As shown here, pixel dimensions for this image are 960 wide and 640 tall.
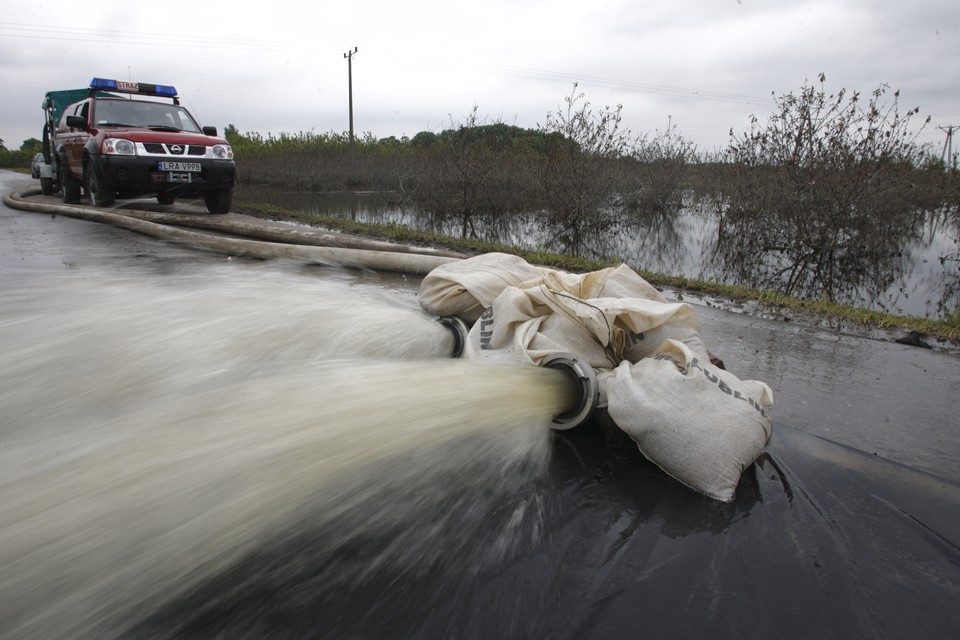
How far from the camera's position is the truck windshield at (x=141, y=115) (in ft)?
30.1

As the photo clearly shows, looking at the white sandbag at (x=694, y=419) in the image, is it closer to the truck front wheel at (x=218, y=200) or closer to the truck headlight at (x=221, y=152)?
the truck headlight at (x=221, y=152)

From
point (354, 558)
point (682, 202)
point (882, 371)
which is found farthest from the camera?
point (682, 202)

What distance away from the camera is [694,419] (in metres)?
2.26

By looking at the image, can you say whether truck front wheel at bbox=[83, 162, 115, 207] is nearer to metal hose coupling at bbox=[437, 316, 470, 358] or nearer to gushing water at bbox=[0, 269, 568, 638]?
gushing water at bbox=[0, 269, 568, 638]

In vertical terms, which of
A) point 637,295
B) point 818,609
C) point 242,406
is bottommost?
point 818,609

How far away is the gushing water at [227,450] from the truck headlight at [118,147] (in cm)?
621

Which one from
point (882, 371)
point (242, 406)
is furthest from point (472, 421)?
point (882, 371)

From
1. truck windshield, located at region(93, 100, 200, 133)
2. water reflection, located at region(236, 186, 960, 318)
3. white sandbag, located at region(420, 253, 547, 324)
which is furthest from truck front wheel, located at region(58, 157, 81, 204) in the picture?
white sandbag, located at region(420, 253, 547, 324)

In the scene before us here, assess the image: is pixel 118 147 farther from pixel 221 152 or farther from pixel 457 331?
pixel 457 331

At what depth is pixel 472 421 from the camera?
7.43 feet

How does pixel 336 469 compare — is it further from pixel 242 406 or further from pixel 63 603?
pixel 63 603

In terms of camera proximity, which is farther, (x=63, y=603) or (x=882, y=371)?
(x=882, y=371)

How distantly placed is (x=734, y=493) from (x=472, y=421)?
1.02m

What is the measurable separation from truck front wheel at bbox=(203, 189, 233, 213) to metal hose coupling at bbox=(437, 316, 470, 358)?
25.4ft
